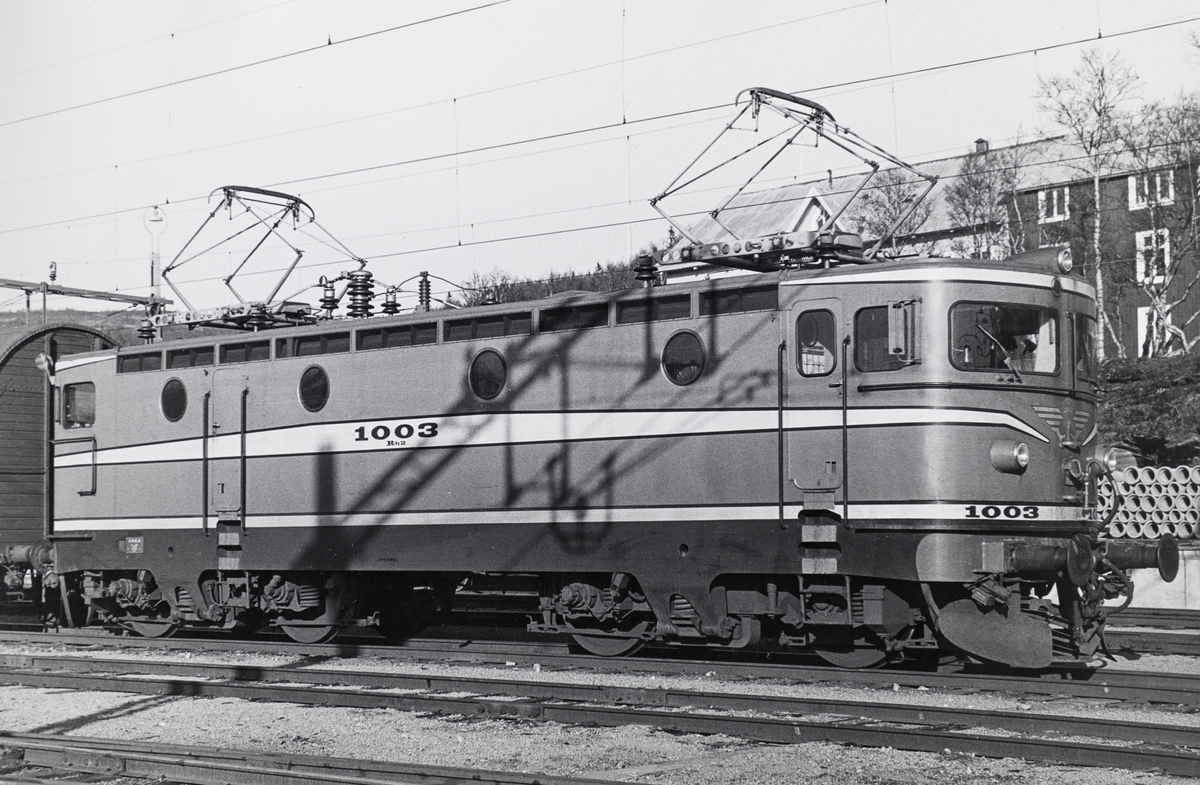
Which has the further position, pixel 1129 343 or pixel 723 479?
pixel 1129 343

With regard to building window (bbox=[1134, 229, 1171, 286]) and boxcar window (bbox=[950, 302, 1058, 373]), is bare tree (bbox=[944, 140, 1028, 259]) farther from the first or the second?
boxcar window (bbox=[950, 302, 1058, 373])

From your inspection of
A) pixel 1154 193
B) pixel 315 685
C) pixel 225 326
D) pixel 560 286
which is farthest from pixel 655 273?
pixel 560 286

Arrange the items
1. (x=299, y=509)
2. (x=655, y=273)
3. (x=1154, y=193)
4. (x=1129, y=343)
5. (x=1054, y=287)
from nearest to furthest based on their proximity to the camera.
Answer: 1. (x=1054, y=287)
2. (x=655, y=273)
3. (x=299, y=509)
4. (x=1154, y=193)
5. (x=1129, y=343)

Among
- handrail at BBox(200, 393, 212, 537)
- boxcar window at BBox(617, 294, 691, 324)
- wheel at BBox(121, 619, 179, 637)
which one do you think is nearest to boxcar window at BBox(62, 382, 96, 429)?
handrail at BBox(200, 393, 212, 537)

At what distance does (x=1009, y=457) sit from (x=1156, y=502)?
1243cm

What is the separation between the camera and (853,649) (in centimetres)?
1150

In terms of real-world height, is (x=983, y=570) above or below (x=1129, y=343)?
below

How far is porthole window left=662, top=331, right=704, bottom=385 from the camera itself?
11.6 m

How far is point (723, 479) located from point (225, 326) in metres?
8.20

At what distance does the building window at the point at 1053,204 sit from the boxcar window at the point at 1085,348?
27582 millimetres

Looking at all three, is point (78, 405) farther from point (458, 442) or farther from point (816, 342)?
point (816, 342)

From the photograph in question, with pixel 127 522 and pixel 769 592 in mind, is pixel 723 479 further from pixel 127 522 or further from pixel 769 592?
pixel 127 522

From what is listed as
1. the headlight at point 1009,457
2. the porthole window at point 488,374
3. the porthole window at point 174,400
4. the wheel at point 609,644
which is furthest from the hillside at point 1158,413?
the porthole window at point 174,400

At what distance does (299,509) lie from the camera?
1419cm
